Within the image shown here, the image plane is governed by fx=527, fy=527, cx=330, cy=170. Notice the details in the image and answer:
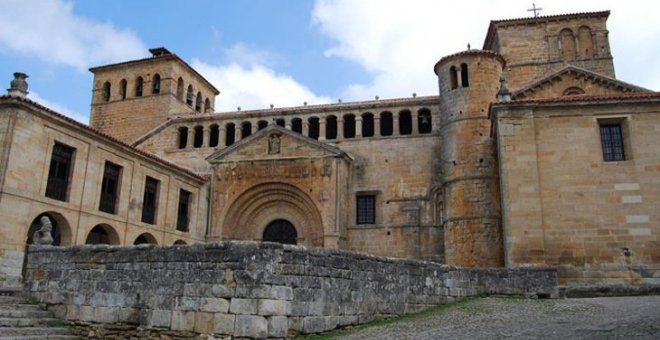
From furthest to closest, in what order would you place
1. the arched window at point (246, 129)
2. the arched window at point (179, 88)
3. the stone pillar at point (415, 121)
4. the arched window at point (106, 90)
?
the arched window at point (106, 90) → the arched window at point (179, 88) → the arched window at point (246, 129) → the stone pillar at point (415, 121)

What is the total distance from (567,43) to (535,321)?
2280cm

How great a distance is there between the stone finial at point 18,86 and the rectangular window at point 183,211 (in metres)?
8.35

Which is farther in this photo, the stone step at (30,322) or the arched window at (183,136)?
the arched window at (183,136)

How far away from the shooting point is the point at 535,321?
9195mm

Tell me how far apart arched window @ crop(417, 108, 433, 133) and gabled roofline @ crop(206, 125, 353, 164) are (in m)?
3.73

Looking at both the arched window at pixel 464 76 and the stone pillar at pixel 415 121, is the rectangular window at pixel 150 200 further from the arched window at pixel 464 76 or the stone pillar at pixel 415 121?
the arched window at pixel 464 76

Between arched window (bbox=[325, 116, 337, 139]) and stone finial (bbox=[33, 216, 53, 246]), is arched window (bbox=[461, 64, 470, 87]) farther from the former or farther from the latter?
stone finial (bbox=[33, 216, 53, 246])

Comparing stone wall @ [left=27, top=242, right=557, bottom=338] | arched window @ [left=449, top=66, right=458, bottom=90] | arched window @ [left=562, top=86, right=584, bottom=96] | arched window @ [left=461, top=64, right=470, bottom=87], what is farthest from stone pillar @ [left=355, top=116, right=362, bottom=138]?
stone wall @ [left=27, top=242, right=557, bottom=338]

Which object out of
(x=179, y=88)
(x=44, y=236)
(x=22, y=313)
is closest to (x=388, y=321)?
(x=22, y=313)

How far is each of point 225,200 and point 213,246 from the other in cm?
1594

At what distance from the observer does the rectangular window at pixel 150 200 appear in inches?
856

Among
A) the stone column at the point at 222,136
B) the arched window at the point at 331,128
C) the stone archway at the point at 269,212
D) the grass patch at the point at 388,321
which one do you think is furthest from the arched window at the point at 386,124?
the grass patch at the point at 388,321

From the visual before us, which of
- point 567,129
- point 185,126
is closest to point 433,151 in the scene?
point 567,129

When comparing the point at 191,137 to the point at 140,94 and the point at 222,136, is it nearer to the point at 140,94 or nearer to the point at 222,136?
the point at 222,136
